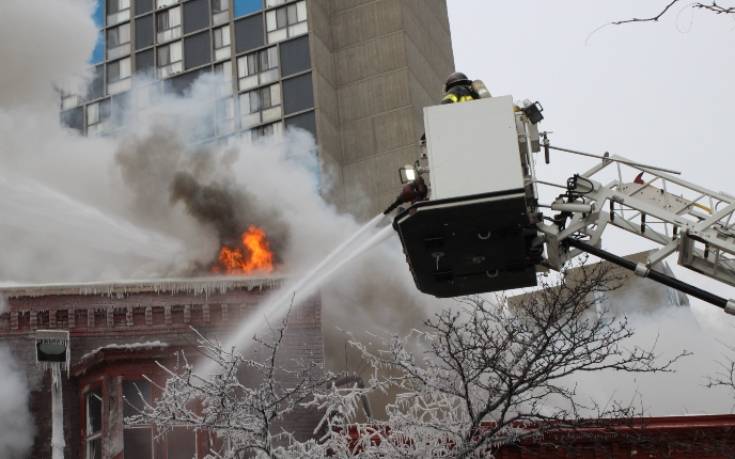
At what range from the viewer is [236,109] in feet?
132

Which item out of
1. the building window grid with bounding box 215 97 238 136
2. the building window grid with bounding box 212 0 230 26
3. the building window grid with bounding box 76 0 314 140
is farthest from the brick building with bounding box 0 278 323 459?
the building window grid with bounding box 212 0 230 26

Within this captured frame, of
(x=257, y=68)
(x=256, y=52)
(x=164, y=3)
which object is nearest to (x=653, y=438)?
(x=257, y=68)

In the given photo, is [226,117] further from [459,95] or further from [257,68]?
[459,95]

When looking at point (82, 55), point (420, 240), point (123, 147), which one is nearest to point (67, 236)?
point (123, 147)

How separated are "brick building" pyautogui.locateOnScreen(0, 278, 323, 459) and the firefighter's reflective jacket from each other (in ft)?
33.0

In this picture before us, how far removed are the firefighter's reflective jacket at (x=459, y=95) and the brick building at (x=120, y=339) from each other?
33.0 feet

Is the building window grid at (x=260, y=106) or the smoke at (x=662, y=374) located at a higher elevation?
the building window grid at (x=260, y=106)

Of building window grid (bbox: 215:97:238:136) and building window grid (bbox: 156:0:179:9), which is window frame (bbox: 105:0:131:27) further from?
building window grid (bbox: 215:97:238:136)

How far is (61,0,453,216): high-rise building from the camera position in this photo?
38750 mm

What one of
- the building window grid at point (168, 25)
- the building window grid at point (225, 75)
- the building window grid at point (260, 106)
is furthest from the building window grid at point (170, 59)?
the building window grid at point (260, 106)

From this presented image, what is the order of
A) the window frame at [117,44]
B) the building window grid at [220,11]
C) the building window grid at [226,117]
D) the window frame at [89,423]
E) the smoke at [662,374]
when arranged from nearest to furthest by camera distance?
the window frame at [89,423]
the smoke at [662,374]
the building window grid at [226,117]
the building window grid at [220,11]
the window frame at [117,44]

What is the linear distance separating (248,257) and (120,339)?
1046 centimetres

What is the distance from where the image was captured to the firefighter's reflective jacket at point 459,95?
8.07m

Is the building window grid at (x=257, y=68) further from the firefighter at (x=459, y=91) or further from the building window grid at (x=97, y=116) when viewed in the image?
the firefighter at (x=459, y=91)
